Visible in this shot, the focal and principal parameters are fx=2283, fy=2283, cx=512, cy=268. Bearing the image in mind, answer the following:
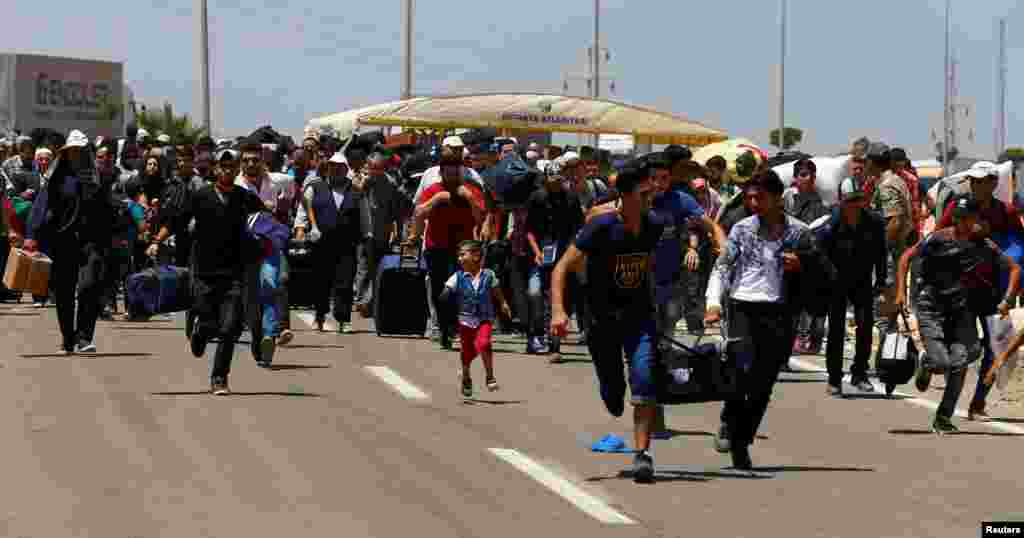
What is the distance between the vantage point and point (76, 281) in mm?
20547

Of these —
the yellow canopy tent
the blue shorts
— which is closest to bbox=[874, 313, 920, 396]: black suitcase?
the blue shorts

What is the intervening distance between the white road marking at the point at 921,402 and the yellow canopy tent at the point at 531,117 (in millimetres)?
29277

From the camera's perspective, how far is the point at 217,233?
17344 mm

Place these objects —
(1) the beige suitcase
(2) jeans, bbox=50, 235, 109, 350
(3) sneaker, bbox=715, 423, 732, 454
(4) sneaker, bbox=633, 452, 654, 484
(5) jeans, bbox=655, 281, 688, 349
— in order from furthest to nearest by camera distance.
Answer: (2) jeans, bbox=50, 235, 109, 350 → (1) the beige suitcase → (5) jeans, bbox=655, 281, 688, 349 → (3) sneaker, bbox=715, 423, 732, 454 → (4) sneaker, bbox=633, 452, 654, 484

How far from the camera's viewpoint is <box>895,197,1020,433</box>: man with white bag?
16234mm

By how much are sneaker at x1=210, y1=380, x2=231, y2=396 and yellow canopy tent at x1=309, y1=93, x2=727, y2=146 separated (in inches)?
1303

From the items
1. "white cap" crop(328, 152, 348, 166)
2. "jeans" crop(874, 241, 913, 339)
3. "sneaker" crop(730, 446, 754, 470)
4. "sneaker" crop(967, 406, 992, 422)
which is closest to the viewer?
"sneaker" crop(730, 446, 754, 470)

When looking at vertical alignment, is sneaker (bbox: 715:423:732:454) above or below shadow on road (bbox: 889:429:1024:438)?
above

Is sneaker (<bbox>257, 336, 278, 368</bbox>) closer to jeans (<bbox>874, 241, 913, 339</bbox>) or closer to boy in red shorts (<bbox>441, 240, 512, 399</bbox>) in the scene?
boy in red shorts (<bbox>441, 240, 512, 399</bbox>)

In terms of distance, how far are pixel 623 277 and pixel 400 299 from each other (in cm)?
1035

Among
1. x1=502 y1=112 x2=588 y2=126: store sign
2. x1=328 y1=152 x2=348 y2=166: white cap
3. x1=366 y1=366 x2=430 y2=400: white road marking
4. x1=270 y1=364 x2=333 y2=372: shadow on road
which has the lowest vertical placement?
x1=270 y1=364 x2=333 y2=372: shadow on road

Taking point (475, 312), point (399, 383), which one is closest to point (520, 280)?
point (399, 383)

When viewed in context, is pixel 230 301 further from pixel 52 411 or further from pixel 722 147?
pixel 722 147

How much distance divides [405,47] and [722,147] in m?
32.2
